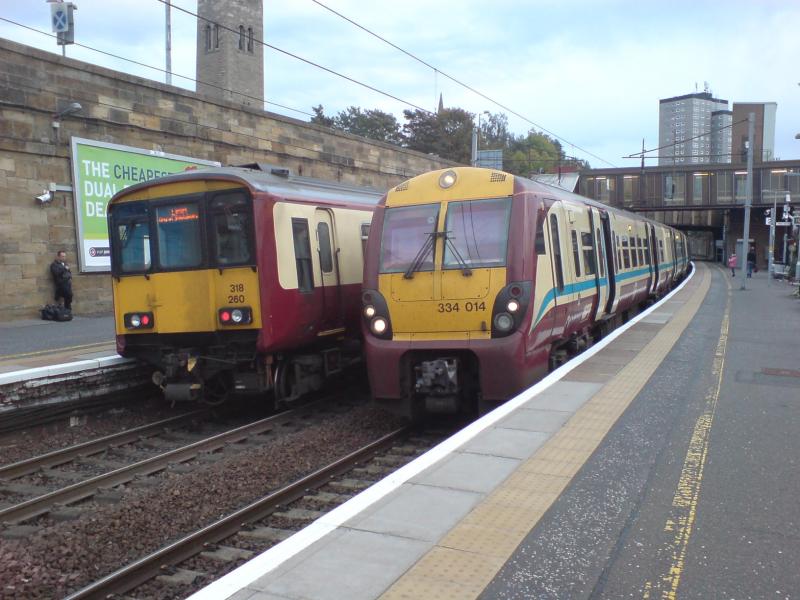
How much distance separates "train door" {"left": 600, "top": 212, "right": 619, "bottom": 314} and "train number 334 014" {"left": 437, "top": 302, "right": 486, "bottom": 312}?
5.40 meters

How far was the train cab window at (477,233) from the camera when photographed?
311 inches

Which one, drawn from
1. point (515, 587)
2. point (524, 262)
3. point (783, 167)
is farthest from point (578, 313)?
point (783, 167)

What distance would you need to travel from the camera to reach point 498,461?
554cm

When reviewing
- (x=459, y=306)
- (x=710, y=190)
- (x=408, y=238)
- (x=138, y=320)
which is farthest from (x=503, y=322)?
(x=710, y=190)

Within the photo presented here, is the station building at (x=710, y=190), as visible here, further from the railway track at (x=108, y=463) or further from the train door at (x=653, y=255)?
the railway track at (x=108, y=463)

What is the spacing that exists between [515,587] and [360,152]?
25.3 m

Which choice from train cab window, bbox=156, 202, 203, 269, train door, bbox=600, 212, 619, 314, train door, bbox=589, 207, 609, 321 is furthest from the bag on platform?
train door, bbox=600, 212, 619, 314

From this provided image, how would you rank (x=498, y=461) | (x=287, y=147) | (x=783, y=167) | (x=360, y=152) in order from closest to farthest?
(x=498, y=461) → (x=287, y=147) → (x=360, y=152) → (x=783, y=167)

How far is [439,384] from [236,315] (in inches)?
105

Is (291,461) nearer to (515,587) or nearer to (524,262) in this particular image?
(524,262)

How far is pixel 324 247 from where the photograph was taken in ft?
32.4

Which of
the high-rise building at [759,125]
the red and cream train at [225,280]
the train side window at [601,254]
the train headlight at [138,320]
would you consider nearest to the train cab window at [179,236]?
the red and cream train at [225,280]

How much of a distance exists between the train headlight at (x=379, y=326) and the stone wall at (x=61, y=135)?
10823mm

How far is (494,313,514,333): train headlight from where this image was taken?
7.61m
